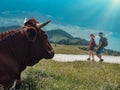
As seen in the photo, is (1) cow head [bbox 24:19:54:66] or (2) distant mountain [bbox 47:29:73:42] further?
(2) distant mountain [bbox 47:29:73:42]

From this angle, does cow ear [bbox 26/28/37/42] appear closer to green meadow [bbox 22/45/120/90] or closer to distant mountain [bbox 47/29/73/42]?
green meadow [bbox 22/45/120/90]

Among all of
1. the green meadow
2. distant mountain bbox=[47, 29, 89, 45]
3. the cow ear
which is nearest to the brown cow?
the cow ear

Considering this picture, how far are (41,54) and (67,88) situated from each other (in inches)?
162

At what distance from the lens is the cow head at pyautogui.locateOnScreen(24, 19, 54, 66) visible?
34.0 ft

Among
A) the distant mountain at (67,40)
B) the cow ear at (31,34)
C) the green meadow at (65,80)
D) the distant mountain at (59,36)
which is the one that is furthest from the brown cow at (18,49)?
the distant mountain at (59,36)

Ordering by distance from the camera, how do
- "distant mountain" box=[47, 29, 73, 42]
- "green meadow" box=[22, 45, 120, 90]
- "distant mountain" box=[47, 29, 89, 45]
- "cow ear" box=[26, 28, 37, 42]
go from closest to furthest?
1. "cow ear" box=[26, 28, 37, 42]
2. "green meadow" box=[22, 45, 120, 90]
3. "distant mountain" box=[47, 29, 89, 45]
4. "distant mountain" box=[47, 29, 73, 42]

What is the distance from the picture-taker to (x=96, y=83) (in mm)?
17688

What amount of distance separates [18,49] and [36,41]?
558 millimetres

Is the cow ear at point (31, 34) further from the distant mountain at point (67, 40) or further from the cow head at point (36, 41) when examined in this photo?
the distant mountain at point (67, 40)

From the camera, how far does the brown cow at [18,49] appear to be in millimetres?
9914

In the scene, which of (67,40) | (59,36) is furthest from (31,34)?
(59,36)

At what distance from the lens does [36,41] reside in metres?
10.7

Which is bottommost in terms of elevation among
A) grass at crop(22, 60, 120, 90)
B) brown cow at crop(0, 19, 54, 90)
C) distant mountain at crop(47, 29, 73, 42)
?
distant mountain at crop(47, 29, 73, 42)

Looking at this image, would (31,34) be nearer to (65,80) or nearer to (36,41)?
(36,41)
